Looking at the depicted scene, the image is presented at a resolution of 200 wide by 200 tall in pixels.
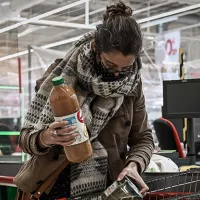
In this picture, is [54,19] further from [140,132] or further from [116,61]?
[116,61]

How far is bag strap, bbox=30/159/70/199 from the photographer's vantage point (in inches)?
69.7

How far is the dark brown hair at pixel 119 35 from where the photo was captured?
5.38ft

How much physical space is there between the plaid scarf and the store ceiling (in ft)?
16.8

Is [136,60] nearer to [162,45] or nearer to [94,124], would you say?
[94,124]

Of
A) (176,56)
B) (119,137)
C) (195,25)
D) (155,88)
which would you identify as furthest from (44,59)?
(195,25)

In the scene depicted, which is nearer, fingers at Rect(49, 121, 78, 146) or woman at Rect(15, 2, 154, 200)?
fingers at Rect(49, 121, 78, 146)

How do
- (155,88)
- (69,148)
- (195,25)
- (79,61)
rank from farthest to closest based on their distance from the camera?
(195,25)
(155,88)
(79,61)
(69,148)

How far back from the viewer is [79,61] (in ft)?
5.73

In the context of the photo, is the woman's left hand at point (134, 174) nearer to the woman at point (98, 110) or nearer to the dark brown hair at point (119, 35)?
the woman at point (98, 110)

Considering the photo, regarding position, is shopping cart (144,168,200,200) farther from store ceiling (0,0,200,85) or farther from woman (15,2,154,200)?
store ceiling (0,0,200,85)

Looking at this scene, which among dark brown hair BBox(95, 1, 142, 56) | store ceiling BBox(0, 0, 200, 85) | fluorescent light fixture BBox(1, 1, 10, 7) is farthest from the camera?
fluorescent light fixture BBox(1, 1, 10, 7)

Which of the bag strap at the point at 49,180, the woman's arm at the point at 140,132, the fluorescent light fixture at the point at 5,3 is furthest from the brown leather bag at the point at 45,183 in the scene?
the fluorescent light fixture at the point at 5,3

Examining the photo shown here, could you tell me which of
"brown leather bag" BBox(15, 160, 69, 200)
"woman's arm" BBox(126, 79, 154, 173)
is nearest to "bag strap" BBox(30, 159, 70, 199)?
"brown leather bag" BBox(15, 160, 69, 200)

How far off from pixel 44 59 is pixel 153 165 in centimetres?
394
